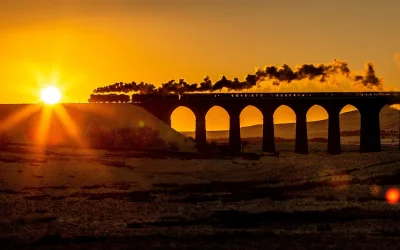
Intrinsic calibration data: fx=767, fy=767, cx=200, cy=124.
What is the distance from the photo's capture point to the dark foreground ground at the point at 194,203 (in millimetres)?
34312

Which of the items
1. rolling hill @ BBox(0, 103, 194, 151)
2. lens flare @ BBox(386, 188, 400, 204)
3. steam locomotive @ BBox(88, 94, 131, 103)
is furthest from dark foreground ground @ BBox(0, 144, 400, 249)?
steam locomotive @ BBox(88, 94, 131, 103)

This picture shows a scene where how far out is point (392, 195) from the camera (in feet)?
164

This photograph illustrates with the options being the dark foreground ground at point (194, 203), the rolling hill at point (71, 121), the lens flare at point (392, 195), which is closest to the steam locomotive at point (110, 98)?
the rolling hill at point (71, 121)

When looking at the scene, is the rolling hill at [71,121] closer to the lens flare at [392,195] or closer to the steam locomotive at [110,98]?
the steam locomotive at [110,98]

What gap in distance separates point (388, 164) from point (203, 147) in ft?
131

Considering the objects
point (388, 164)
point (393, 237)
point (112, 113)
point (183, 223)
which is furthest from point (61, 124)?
point (393, 237)

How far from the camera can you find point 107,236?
115ft

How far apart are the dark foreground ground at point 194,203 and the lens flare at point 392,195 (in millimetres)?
605

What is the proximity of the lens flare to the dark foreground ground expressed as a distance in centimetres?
60

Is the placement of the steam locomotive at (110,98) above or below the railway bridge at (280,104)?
above

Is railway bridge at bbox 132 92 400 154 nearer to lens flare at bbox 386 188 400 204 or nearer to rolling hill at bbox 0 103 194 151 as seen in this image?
rolling hill at bbox 0 103 194 151

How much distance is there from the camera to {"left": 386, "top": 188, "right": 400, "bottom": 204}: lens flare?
47162 mm

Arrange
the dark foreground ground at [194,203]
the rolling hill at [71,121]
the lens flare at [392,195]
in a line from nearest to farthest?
1. the dark foreground ground at [194,203]
2. the lens flare at [392,195]
3. the rolling hill at [71,121]

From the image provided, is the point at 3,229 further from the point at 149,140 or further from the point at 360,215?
the point at 149,140
